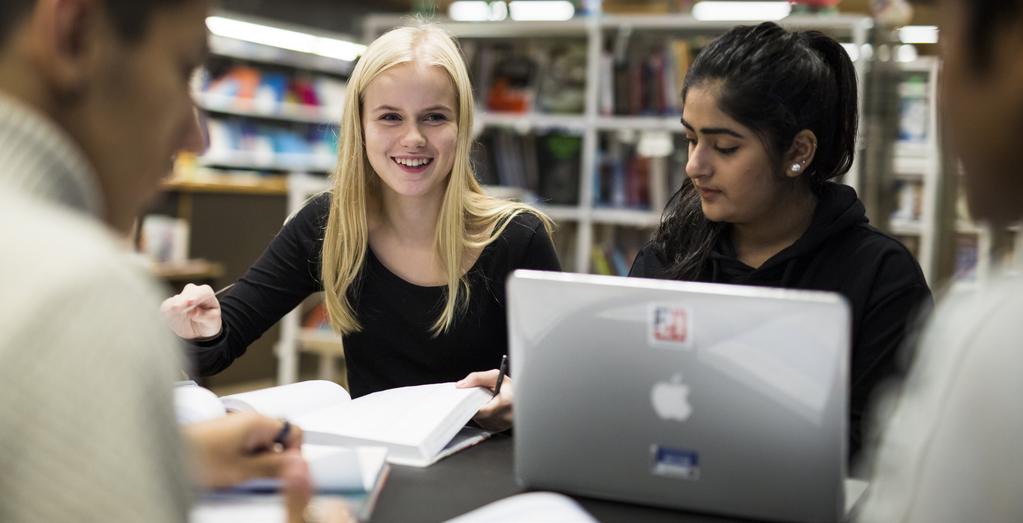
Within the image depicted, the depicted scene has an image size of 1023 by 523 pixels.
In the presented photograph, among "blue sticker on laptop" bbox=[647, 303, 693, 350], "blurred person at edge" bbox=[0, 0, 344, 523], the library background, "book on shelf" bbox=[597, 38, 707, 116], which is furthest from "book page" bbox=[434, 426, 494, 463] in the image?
"book on shelf" bbox=[597, 38, 707, 116]

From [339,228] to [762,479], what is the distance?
1178 millimetres

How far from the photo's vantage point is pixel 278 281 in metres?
2.02

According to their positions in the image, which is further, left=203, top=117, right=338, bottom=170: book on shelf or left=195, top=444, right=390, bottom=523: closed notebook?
left=203, top=117, right=338, bottom=170: book on shelf

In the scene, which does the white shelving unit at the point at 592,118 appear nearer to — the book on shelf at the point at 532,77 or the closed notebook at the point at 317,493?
the book on shelf at the point at 532,77

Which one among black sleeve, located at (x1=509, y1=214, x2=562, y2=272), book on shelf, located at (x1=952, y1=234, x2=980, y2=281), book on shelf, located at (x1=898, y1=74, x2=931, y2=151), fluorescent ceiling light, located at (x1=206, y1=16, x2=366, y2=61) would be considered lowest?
book on shelf, located at (x1=952, y1=234, x2=980, y2=281)

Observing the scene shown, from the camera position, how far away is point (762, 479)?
3.41ft

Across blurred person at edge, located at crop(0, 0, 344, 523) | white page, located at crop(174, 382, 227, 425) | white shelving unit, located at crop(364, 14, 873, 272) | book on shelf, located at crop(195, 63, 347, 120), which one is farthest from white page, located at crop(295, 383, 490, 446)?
book on shelf, located at crop(195, 63, 347, 120)

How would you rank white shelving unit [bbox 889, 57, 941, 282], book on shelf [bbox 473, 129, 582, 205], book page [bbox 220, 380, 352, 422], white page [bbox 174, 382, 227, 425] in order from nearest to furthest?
white page [bbox 174, 382, 227, 425]
book page [bbox 220, 380, 352, 422]
book on shelf [bbox 473, 129, 582, 205]
white shelving unit [bbox 889, 57, 941, 282]

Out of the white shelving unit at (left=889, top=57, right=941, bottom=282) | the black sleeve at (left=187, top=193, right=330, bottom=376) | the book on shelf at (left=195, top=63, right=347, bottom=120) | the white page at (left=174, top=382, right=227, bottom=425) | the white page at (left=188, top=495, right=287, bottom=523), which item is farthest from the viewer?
the book on shelf at (left=195, top=63, right=347, bottom=120)

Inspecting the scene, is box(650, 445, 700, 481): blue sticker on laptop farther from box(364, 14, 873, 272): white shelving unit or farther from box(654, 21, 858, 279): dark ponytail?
box(364, 14, 873, 272): white shelving unit

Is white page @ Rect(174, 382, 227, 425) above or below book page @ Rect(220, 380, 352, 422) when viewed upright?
above

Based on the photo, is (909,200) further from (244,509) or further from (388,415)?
(244,509)

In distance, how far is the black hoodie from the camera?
1.57 m

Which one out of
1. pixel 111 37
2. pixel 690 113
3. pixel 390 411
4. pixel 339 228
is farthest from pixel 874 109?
pixel 111 37
